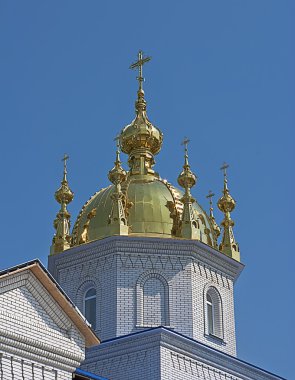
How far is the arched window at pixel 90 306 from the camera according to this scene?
26.7 m

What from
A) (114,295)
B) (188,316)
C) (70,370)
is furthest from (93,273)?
(70,370)

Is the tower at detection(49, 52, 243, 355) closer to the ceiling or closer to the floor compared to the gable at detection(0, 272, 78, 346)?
closer to the ceiling

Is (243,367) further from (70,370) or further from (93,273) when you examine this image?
(70,370)

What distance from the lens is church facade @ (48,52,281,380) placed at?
25.1 meters

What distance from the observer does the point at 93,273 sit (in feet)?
89.4

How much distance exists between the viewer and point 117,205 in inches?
1099

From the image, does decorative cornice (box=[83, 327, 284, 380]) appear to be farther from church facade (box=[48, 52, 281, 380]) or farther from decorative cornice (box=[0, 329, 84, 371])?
decorative cornice (box=[0, 329, 84, 371])

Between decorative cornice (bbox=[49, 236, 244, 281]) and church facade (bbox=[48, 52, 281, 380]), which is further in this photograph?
decorative cornice (bbox=[49, 236, 244, 281])

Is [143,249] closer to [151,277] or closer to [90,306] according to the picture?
[151,277]

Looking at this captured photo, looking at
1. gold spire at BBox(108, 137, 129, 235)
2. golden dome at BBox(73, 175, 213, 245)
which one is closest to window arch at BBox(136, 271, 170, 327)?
golden dome at BBox(73, 175, 213, 245)

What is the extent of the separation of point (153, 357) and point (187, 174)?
6607 mm

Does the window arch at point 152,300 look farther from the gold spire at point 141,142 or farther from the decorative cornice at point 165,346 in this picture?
the gold spire at point 141,142

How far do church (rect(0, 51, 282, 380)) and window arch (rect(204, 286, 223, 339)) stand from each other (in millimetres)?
28

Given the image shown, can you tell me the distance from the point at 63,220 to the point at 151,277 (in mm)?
3851
